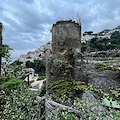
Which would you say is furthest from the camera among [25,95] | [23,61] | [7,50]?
[23,61]

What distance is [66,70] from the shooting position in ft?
9.10

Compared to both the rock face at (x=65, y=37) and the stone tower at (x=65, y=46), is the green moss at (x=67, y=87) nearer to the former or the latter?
the stone tower at (x=65, y=46)

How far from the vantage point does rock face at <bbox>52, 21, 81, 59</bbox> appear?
136 inches

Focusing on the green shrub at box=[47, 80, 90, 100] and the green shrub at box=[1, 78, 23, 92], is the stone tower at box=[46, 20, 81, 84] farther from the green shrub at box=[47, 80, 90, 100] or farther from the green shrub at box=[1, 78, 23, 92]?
the green shrub at box=[1, 78, 23, 92]

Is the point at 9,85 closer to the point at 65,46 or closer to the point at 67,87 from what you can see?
the point at 67,87

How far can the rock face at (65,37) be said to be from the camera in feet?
11.3

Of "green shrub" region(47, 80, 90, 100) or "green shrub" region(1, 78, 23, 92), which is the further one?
"green shrub" region(1, 78, 23, 92)

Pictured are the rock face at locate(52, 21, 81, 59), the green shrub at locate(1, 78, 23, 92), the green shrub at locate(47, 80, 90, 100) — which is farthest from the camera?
the rock face at locate(52, 21, 81, 59)

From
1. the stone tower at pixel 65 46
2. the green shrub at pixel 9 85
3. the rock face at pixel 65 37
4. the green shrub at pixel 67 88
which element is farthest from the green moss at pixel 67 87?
the rock face at pixel 65 37

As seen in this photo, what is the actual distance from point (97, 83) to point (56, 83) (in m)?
1.22

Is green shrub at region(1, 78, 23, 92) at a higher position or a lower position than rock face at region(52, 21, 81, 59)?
lower

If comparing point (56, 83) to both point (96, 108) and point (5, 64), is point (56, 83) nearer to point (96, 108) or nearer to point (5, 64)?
point (96, 108)

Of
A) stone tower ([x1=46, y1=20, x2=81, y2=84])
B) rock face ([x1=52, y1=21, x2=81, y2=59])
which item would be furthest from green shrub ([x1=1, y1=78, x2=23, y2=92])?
rock face ([x1=52, y1=21, x2=81, y2=59])

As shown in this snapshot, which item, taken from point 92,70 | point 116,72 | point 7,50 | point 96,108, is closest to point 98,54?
point 92,70
